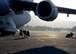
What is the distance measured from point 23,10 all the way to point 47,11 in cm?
437

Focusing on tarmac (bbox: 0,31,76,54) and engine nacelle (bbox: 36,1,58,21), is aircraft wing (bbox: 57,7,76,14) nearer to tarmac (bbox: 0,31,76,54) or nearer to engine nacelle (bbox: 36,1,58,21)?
tarmac (bbox: 0,31,76,54)

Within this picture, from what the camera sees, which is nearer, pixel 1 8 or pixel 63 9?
pixel 1 8

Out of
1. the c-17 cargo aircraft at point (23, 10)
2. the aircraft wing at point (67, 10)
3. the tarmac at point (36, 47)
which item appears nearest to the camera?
the tarmac at point (36, 47)

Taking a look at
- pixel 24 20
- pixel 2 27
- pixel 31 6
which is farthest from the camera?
pixel 24 20

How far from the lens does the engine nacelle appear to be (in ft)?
54.7

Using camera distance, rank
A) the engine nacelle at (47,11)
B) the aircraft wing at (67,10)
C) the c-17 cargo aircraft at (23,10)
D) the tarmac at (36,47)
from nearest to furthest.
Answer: the tarmac at (36,47) → the engine nacelle at (47,11) → the c-17 cargo aircraft at (23,10) → the aircraft wing at (67,10)

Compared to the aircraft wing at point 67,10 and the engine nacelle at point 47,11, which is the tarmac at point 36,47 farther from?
the aircraft wing at point 67,10

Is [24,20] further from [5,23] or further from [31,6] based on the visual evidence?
[31,6]

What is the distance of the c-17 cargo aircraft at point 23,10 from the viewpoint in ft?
55.7

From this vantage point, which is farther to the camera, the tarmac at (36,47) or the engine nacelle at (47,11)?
the engine nacelle at (47,11)

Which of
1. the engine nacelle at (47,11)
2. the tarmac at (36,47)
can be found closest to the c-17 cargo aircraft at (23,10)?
the engine nacelle at (47,11)

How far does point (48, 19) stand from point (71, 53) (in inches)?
114

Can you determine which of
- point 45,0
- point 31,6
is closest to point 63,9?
point 31,6

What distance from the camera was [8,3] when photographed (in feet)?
62.2
